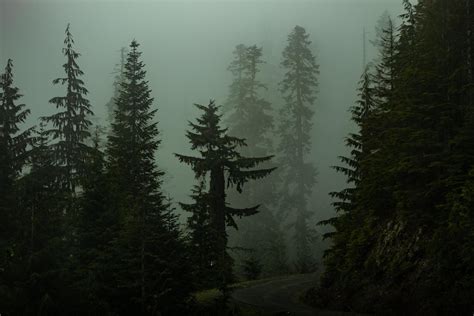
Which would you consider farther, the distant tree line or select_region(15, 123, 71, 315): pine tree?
the distant tree line

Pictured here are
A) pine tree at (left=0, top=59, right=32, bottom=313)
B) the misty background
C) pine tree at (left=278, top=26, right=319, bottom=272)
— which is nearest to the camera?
pine tree at (left=0, top=59, right=32, bottom=313)

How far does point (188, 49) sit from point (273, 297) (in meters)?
79.5

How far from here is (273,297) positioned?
20.1 metres

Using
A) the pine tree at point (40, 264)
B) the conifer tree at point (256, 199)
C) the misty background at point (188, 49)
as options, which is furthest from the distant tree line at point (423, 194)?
the misty background at point (188, 49)

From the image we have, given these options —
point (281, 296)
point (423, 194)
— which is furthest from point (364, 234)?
point (281, 296)

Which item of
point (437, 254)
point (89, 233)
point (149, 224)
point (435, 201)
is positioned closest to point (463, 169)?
point (435, 201)

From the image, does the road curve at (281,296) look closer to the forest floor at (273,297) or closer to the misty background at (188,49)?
the forest floor at (273,297)

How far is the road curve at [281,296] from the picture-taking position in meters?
16.5

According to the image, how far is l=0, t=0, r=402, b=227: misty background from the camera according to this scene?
69375mm

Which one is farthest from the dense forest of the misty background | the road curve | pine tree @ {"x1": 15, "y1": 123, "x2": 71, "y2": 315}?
the misty background

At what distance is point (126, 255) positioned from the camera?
45.5 ft

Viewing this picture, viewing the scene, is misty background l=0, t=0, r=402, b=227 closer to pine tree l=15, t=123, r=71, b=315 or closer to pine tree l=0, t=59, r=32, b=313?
pine tree l=0, t=59, r=32, b=313

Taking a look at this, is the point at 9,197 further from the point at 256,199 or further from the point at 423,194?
the point at 256,199

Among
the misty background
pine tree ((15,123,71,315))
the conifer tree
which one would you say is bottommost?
pine tree ((15,123,71,315))
